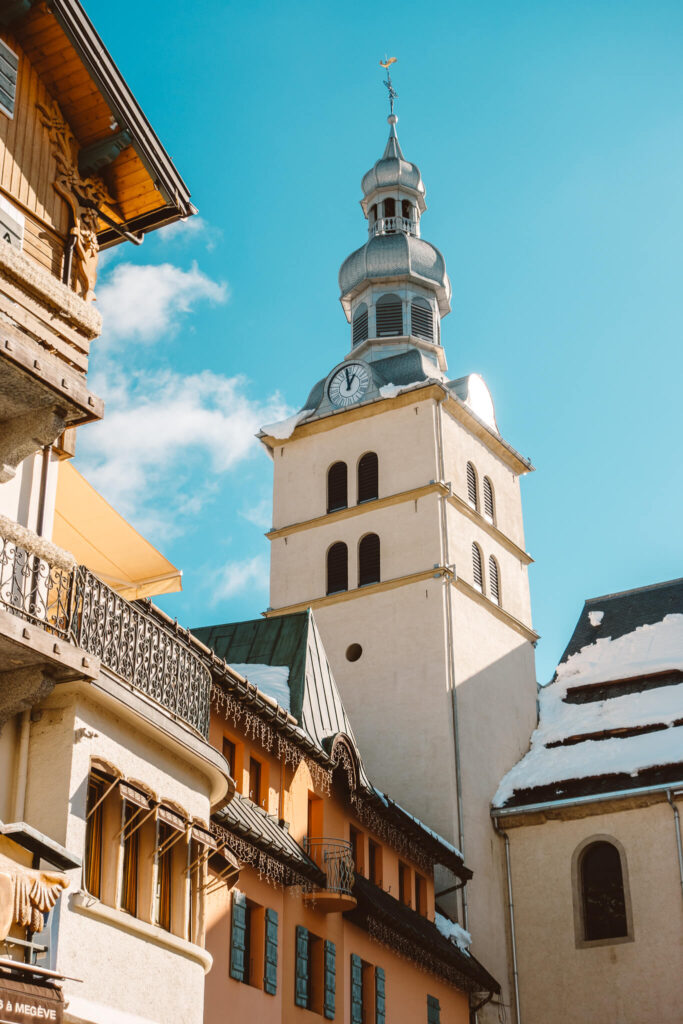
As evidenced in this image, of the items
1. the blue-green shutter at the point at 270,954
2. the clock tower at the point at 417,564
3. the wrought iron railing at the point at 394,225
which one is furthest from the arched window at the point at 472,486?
the blue-green shutter at the point at 270,954

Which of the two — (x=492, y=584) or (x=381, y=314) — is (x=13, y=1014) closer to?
(x=492, y=584)

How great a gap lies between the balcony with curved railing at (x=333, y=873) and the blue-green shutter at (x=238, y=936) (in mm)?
2422

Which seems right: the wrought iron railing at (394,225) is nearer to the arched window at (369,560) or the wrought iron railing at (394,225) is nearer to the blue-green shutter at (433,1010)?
the arched window at (369,560)

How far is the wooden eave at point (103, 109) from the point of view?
561 inches

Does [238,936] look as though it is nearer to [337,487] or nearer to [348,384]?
[337,487]

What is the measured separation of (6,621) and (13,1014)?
9.53ft

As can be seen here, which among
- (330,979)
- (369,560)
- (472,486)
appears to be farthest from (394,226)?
(330,979)

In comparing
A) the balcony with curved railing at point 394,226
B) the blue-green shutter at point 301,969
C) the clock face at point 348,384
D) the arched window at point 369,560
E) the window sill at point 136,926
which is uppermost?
the balcony with curved railing at point 394,226

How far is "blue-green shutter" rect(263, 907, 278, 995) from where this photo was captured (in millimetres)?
19797

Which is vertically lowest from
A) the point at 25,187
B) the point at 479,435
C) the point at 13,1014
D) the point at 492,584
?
the point at 13,1014

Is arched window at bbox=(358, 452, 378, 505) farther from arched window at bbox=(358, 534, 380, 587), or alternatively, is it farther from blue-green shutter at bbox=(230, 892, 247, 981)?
blue-green shutter at bbox=(230, 892, 247, 981)

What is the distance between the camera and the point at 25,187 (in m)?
14.1

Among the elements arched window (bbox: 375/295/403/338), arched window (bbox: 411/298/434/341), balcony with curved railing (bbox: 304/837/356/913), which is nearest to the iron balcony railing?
balcony with curved railing (bbox: 304/837/356/913)

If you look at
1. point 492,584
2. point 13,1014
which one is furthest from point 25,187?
point 492,584
